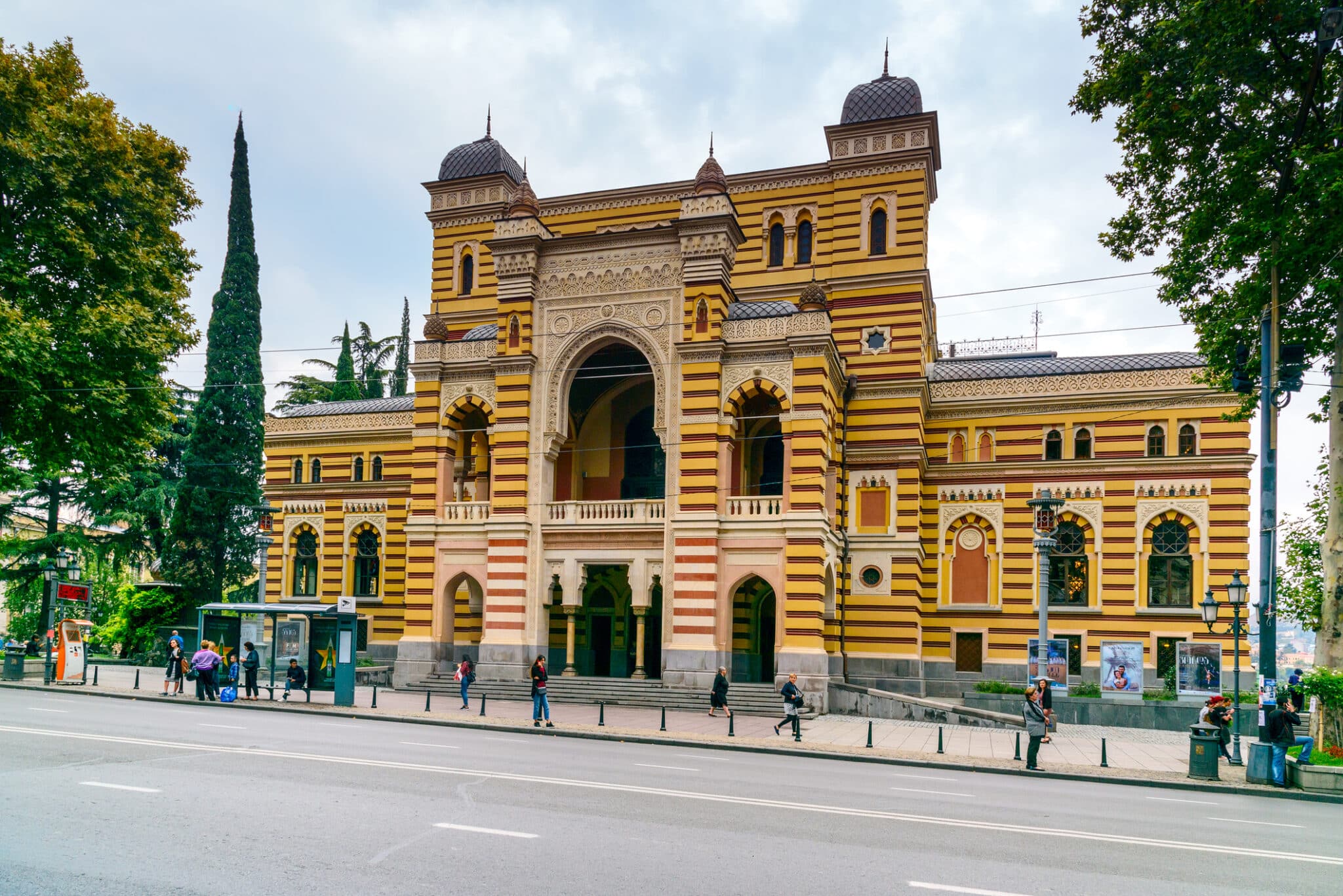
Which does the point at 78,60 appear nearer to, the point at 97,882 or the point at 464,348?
the point at 464,348

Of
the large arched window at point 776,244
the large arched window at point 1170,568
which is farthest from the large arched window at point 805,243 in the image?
the large arched window at point 1170,568

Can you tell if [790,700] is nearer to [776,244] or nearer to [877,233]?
[877,233]

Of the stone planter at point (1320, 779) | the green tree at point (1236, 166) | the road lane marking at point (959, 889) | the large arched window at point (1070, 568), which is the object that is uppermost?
the green tree at point (1236, 166)

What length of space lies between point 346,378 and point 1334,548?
53.6 metres

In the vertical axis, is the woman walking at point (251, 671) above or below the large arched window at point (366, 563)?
below

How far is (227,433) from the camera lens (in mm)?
44500

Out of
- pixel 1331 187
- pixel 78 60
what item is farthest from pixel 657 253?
pixel 1331 187

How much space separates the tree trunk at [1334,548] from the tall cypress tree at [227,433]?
3978 centimetres

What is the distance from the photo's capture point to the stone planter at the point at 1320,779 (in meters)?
18.3

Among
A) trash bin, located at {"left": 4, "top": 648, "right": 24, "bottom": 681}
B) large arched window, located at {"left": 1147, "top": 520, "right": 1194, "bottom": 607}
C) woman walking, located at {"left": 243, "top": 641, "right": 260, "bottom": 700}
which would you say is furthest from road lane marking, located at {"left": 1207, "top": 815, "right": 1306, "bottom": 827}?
trash bin, located at {"left": 4, "top": 648, "right": 24, "bottom": 681}

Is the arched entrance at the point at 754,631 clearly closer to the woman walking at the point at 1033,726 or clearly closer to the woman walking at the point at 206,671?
the woman walking at the point at 1033,726

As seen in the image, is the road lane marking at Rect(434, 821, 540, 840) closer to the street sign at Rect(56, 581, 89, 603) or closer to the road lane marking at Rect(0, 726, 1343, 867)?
the road lane marking at Rect(0, 726, 1343, 867)

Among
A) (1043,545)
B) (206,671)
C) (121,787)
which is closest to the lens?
(121,787)

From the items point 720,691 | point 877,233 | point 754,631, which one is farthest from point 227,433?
point 877,233
